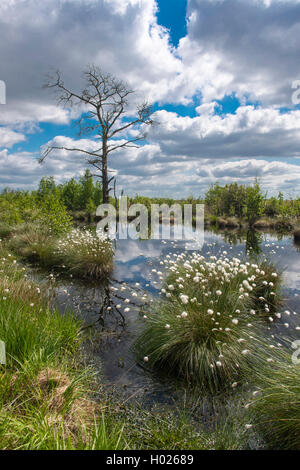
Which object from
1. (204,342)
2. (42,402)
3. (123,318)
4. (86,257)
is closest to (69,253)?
(86,257)

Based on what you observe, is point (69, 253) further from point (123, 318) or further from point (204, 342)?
point (204, 342)

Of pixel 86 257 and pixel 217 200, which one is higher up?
pixel 217 200

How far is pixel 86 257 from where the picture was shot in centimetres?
941

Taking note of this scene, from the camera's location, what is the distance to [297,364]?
281 centimetres

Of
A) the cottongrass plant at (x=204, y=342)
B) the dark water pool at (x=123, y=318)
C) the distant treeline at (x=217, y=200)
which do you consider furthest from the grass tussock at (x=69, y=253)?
the distant treeline at (x=217, y=200)

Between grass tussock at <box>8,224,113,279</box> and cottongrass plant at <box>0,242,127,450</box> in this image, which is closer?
cottongrass plant at <box>0,242,127,450</box>

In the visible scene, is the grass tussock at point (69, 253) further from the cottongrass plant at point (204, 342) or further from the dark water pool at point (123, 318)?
the cottongrass plant at point (204, 342)

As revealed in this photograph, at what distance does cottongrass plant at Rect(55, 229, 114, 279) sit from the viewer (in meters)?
9.26

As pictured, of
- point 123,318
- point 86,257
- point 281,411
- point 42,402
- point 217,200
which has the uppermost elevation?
point 217,200

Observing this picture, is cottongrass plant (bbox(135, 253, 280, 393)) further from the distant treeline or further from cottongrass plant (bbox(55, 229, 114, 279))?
the distant treeline

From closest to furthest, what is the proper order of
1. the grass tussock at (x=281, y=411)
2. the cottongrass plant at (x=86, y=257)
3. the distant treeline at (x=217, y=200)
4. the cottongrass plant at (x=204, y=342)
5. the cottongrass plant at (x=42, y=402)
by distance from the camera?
the cottongrass plant at (x=42, y=402) → the grass tussock at (x=281, y=411) → the cottongrass plant at (x=204, y=342) → the cottongrass plant at (x=86, y=257) → the distant treeline at (x=217, y=200)

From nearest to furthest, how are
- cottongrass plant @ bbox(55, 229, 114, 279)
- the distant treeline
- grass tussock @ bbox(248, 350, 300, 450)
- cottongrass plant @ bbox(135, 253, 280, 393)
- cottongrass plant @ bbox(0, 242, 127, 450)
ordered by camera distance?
cottongrass plant @ bbox(0, 242, 127, 450), grass tussock @ bbox(248, 350, 300, 450), cottongrass plant @ bbox(135, 253, 280, 393), cottongrass plant @ bbox(55, 229, 114, 279), the distant treeline

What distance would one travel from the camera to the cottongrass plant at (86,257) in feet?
30.4

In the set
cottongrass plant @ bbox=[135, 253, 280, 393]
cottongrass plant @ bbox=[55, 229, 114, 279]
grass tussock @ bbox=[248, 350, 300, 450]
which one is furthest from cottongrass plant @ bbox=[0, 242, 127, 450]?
cottongrass plant @ bbox=[55, 229, 114, 279]
